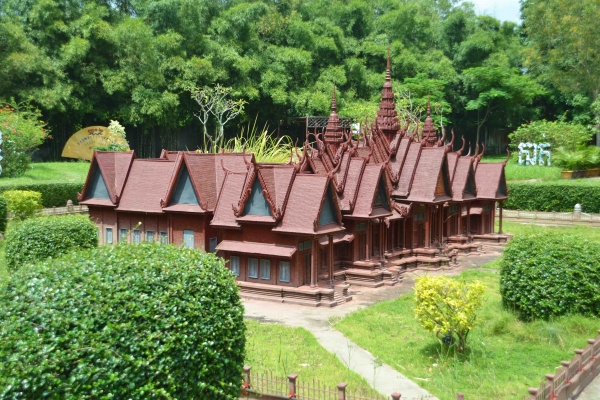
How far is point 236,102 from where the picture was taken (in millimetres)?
50875

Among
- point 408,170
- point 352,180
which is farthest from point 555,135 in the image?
point 352,180

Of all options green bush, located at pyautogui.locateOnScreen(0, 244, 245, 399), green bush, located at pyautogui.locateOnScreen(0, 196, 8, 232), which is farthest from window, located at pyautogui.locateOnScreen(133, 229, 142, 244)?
green bush, located at pyautogui.locateOnScreen(0, 244, 245, 399)

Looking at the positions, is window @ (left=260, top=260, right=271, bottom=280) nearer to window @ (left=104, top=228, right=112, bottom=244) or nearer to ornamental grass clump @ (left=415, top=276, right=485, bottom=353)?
ornamental grass clump @ (left=415, top=276, right=485, bottom=353)

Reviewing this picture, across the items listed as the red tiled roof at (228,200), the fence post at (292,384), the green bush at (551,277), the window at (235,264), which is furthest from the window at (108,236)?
the fence post at (292,384)

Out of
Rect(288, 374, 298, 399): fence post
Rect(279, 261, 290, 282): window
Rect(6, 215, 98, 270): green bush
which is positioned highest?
Rect(6, 215, 98, 270): green bush

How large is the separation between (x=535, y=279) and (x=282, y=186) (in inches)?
344

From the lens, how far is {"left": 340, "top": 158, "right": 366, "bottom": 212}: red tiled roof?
82.6ft

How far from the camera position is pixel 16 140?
39781 mm

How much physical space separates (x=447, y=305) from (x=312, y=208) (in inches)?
282

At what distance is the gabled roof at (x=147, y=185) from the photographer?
82.4 ft

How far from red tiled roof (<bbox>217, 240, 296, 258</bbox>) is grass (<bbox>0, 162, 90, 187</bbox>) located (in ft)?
60.8

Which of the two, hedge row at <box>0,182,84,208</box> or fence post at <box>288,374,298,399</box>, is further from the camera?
hedge row at <box>0,182,84,208</box>

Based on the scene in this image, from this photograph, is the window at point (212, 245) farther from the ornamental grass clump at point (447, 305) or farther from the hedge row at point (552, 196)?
the hedge row at point (552, 196)

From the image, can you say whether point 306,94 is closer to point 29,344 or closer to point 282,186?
point 282,186
